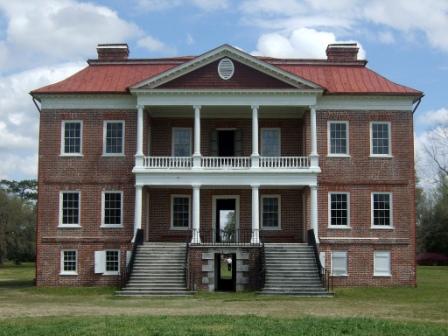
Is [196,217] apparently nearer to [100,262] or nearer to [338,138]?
[100,262]

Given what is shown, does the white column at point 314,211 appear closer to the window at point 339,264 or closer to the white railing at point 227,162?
the white railing at point 227,162

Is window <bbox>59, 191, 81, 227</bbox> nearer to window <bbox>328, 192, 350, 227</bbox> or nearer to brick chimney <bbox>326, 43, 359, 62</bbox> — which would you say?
window <bbox>328, 192, 350, 227</bbox>

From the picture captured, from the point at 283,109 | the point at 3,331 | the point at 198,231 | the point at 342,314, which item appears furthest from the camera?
the point at 283,109

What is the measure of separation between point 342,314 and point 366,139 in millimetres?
14850

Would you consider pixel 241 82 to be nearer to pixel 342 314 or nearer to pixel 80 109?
pixel 80 109

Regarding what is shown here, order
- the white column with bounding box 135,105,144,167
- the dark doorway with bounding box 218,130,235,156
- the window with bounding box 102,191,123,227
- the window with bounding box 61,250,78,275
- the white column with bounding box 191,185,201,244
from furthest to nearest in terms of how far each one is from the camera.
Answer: the dark doorway with bounding box 218,130,235,156
the window with bounding box 102,191,123,227
the window with bounding box 61,250,78,275
the white column with bounding box 135,105,144,167
the white column with bounding box 191,185,201,244

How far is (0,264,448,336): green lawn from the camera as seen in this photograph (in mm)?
17031

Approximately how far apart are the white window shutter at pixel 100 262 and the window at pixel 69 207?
2.00m

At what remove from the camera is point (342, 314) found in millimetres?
21219

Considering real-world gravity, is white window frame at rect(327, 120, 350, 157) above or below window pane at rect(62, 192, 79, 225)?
above

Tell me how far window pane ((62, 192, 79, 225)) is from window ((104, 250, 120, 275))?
2142mm

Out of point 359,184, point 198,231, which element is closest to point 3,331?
point 198,231

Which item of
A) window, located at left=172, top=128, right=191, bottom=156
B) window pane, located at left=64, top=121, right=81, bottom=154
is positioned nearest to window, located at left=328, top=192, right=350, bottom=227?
window, located at left=172, top=128, right=191, bottom=156

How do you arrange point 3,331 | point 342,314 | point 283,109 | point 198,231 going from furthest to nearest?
1. point 283,109
2. point 198,231
3. point 342,314
4. point 3,331
